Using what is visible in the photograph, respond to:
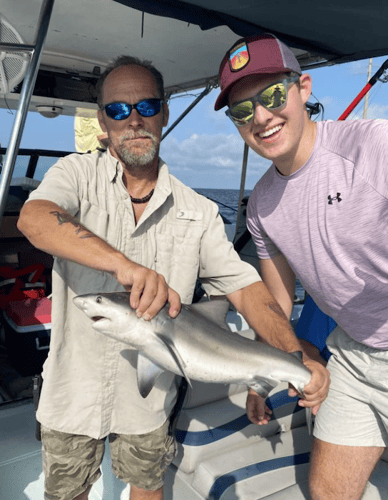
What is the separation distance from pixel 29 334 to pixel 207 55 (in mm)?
2989

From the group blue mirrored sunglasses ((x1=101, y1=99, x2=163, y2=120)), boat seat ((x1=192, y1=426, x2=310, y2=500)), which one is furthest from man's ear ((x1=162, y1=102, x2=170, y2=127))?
boat seat ((x1=192, y1=426, x2=310, y2=500))

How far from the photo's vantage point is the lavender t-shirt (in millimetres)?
2119

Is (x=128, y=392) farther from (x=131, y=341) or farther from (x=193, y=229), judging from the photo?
(x=193, y=229)

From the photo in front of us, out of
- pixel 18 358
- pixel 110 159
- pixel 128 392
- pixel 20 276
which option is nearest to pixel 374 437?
pixel 128 392

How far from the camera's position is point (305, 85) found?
2.35m

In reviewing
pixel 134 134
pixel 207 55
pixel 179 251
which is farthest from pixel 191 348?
pixel 207 55

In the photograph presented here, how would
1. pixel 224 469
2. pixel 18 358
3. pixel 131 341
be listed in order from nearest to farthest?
1. pixel 131 341
2. pixel 224 469
3. pixel 18 358

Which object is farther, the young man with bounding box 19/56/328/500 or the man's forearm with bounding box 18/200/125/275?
the young man with bounding box 19/56/328/500

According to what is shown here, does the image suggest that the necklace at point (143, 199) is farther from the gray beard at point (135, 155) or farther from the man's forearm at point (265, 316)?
the man's forearm at point (265, 316)

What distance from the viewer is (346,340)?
8.57 ft

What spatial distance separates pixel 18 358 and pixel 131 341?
284 centimetres

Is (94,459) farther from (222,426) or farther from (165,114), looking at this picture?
(165,114)

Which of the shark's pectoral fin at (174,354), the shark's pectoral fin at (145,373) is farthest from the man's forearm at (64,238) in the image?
the shark's pectoral fin at (145,373)

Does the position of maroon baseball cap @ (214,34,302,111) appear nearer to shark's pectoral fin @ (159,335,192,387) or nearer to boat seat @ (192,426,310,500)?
shark's pectoral fin @ (159,335,192,387)
